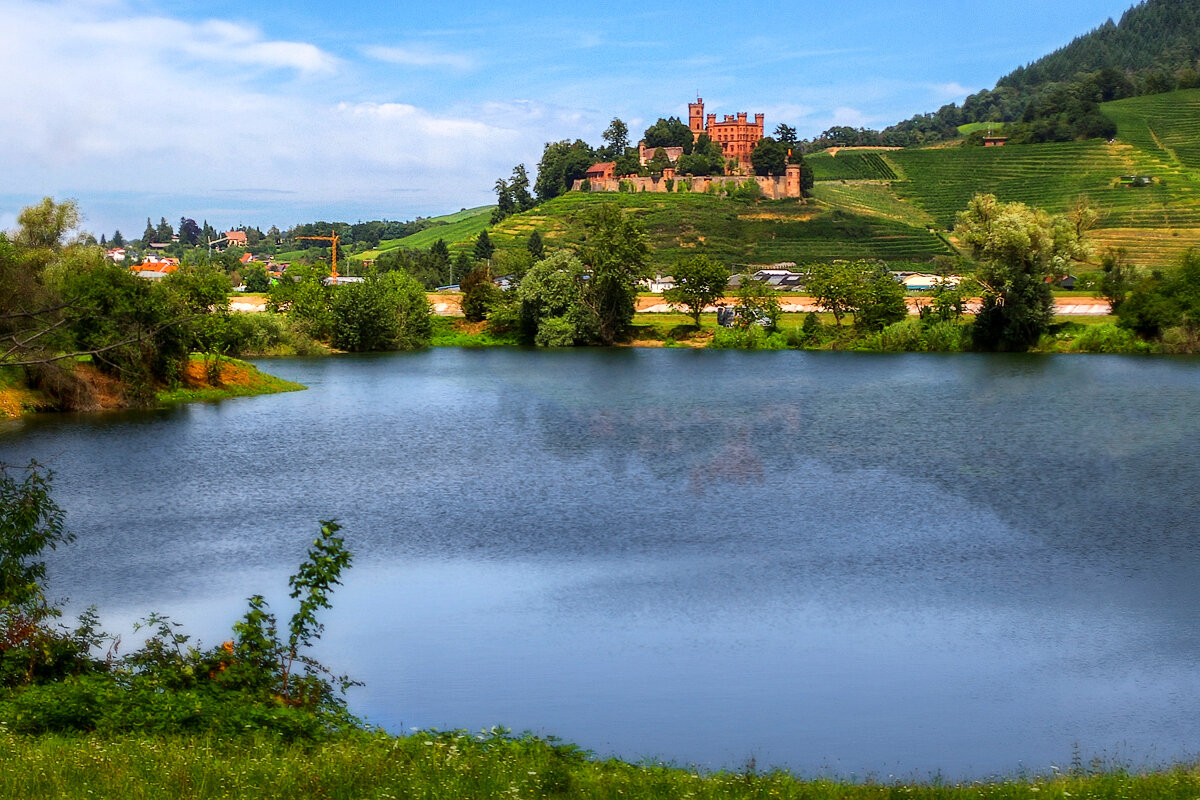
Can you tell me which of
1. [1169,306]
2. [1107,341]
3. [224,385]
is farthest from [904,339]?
[224,385]

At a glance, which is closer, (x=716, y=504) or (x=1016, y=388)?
(x=716, y=504)

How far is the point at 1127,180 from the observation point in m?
130

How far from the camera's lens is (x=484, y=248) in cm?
14338

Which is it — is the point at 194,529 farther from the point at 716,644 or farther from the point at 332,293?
the point at 332,293

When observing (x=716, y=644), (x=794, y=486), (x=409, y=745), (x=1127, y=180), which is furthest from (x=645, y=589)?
(x=1127, y=180)

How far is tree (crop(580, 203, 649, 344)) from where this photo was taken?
3056 inches

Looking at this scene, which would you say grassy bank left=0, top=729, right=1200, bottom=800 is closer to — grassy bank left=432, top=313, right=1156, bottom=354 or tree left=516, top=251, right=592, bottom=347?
grassy bank left=432, top=313, right=1156, bottom=354

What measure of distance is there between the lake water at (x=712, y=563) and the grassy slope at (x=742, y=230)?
274ft

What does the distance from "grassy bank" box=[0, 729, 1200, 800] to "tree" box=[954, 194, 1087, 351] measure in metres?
58.8

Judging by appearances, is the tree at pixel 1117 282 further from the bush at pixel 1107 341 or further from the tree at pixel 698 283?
the tree at pixel 698 283

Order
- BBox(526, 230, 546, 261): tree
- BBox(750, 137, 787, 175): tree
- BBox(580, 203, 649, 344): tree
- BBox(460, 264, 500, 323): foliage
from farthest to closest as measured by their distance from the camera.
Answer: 1. BBox(750, 137, 787, 175): tree
2. BBox(526, 230, 546, 261): tree
3. BBox(460, 264, 500, 323): foliage
4. BBox(580, 203, 649, 344): tree

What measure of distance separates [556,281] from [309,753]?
230 ft

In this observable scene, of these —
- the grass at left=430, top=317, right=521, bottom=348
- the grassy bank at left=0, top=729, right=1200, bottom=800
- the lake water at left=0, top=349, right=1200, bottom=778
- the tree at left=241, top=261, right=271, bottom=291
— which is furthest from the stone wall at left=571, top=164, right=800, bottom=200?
the grassy bank at left=0, top=729, right=1200, bottom=800

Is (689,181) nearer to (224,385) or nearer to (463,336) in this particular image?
(463,336)
